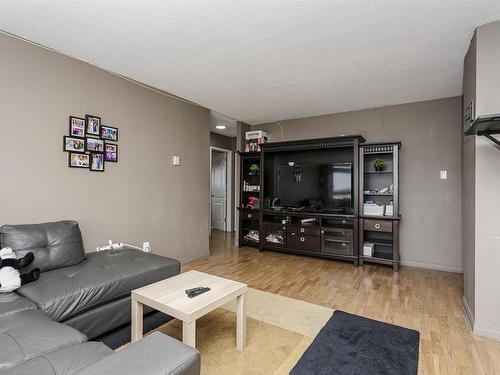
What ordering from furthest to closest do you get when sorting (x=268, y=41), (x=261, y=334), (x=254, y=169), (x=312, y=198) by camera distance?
(x=254, y=169), (x=312, y=198), (x=268, y=41), (x=261, y=334)

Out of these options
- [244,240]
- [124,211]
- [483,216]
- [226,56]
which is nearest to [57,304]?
[124,211]

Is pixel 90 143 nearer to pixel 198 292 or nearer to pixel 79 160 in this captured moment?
pixel 79 160

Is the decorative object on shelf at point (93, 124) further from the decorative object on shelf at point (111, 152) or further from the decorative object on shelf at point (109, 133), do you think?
the decorative object on shelf at point (111, 152)

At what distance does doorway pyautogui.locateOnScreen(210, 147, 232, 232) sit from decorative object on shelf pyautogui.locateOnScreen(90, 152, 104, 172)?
3881 millimetres

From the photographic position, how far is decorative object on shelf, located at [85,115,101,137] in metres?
2.85

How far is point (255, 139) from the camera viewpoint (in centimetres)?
514

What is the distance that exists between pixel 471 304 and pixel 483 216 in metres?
0.77

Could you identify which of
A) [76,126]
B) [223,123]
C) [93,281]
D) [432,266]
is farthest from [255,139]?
[93,281]

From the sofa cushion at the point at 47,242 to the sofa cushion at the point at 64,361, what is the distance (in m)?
1.25

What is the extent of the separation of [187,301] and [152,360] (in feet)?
2.57

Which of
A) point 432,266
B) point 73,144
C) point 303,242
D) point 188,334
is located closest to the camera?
point 188,334

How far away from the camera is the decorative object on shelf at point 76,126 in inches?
107

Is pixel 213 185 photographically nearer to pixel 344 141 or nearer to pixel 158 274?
pixel 344 141

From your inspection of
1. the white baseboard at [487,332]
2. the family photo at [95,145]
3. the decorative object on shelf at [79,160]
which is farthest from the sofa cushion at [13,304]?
the white baseboard at [487,332]
